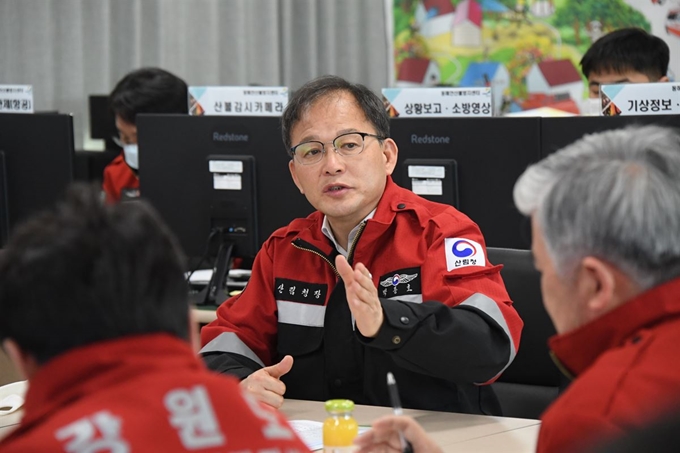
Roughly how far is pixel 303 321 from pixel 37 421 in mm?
1294

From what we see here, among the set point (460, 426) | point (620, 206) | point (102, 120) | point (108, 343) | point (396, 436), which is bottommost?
point (460, 426)

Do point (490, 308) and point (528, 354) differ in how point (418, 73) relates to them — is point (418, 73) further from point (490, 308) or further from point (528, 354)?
point (490, 308)

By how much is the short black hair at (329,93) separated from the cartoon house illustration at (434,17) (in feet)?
12.2

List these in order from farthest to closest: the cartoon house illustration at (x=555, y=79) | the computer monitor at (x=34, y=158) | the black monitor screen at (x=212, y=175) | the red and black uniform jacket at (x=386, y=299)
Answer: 1. the cartoon house illustration at (x=555, y=79)
2. the computer monitor at (x=34, y=158)
3. the black monitor screen at (x=212, y=175)
4. the red and black uniform jacket at (x=386, y=299)

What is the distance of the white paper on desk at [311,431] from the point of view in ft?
5.81

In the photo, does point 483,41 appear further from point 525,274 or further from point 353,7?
point 525,274

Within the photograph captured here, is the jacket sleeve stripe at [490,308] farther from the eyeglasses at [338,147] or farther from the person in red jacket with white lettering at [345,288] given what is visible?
the eyeglasses at [338,147]

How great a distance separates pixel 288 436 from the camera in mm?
986

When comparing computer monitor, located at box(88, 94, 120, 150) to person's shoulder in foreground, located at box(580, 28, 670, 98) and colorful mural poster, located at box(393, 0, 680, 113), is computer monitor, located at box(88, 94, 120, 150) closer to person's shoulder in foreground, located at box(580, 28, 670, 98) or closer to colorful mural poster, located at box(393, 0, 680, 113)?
colorful mural poster, located at box(393, 0, 680, 113)

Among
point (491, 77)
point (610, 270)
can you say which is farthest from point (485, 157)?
point (491, 77)

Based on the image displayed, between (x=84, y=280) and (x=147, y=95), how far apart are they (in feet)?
10.7

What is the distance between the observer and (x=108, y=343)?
0.95m

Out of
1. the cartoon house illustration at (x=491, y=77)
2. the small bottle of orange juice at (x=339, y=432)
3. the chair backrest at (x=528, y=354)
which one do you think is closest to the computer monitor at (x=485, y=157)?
the chair backrest at (x=528, y=354)

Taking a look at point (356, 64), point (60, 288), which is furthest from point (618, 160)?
point (356, 64)
